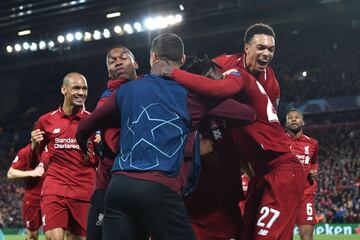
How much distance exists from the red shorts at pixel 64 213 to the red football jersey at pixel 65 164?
7 centimetres

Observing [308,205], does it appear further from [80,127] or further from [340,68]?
[340,68]

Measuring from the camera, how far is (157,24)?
3122 cm

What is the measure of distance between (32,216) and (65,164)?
2.98m

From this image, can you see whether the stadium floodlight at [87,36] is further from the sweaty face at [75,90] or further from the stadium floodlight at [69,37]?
the sweaty face at [75,90]

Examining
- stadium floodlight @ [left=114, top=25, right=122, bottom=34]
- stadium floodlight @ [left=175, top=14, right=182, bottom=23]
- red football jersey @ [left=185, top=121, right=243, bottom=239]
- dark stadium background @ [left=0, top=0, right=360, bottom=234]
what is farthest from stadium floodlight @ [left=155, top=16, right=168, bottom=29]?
red football jersey @ [left=185, top=121, right=243, bottom=239]

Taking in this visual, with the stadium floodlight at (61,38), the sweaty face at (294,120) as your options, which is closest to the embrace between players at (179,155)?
the sweaty face at (294,120)

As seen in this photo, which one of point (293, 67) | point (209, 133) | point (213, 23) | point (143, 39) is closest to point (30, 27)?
point (143, 39)

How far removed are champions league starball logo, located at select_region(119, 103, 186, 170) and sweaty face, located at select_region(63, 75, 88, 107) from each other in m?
3.84

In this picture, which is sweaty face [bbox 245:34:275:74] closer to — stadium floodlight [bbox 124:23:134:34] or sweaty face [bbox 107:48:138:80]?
sweaty face [bbox 107:48:138:80]

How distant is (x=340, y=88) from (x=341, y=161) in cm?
529

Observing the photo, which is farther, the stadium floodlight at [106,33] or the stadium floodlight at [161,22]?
the stadium floodlight at [106,33]

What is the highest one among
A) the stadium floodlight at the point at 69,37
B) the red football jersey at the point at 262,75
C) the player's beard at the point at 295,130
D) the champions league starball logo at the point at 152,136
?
the stadium floodlight at the point at 69,37

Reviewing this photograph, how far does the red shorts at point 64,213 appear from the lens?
695 centimetres

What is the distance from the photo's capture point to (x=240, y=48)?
31969 mm
